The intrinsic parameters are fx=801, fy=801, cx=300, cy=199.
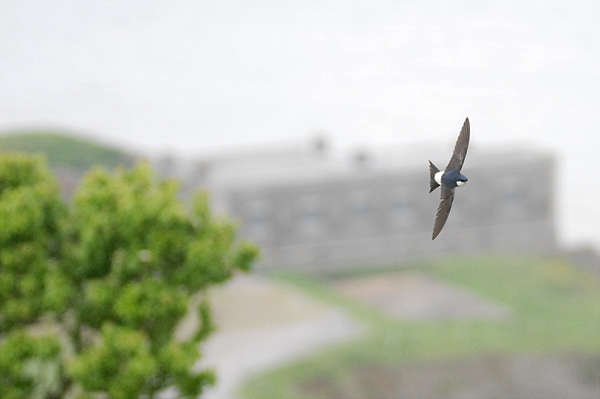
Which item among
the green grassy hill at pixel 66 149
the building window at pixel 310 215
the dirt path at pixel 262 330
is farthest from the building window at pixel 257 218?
the green grassy hill at pixel 66 149


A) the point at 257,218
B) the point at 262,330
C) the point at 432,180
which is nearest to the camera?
the point at 432,180

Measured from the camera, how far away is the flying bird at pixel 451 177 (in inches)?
260

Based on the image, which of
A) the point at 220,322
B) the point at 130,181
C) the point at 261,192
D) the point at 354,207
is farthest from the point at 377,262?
the point at 130,181

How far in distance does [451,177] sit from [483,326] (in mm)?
43779

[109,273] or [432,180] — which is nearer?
Answer: [432,180]

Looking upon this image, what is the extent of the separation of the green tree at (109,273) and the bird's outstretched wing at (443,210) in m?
16.3

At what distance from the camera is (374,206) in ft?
199

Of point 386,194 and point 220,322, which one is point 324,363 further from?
point 386,194

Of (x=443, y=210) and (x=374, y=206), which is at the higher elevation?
(x=443, y=210)

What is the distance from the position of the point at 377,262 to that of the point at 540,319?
14.6 metres

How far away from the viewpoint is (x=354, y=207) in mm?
60281

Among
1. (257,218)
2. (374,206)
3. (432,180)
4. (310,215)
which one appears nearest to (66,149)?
(257,218)

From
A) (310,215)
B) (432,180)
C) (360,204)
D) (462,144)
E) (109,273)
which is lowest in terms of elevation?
(310,215)

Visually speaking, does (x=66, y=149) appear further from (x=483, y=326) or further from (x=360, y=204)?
(x=483, y=326)
